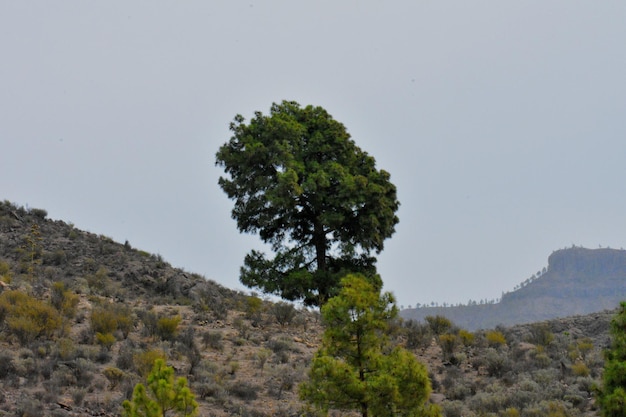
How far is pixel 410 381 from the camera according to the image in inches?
411

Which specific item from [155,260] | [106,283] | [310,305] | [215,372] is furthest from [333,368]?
[155,260]

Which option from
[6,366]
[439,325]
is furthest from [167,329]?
[439,325]

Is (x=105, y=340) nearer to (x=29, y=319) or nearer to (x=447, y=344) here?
(x=29, y=319)

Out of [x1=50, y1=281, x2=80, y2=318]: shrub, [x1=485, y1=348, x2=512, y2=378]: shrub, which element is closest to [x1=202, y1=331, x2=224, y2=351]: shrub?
[x1=50, y1=281, x2=80, y2=318]: shrub

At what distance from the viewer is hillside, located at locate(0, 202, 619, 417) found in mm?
14297

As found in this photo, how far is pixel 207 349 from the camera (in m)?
18.6

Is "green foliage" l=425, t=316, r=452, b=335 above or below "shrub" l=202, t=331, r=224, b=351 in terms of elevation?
above

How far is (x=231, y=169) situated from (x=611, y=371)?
1809 cm

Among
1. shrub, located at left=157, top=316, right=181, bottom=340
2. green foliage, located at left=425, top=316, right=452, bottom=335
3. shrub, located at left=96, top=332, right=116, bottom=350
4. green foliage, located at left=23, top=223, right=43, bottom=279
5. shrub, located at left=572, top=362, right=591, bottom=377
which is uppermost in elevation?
green foliage, located at left=23, top=223, right=43, bottom=279

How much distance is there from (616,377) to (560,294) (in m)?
160

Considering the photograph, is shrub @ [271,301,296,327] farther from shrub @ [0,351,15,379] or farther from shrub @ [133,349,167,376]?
shrub @ [0,351,15,379]

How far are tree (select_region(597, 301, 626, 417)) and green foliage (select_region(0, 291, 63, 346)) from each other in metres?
13.3

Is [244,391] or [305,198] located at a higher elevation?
[305,198]

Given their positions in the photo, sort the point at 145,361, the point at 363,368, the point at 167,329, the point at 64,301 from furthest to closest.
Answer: the point at 64,301, the point at 167,329, the point at 145,361, the point at 363,368
